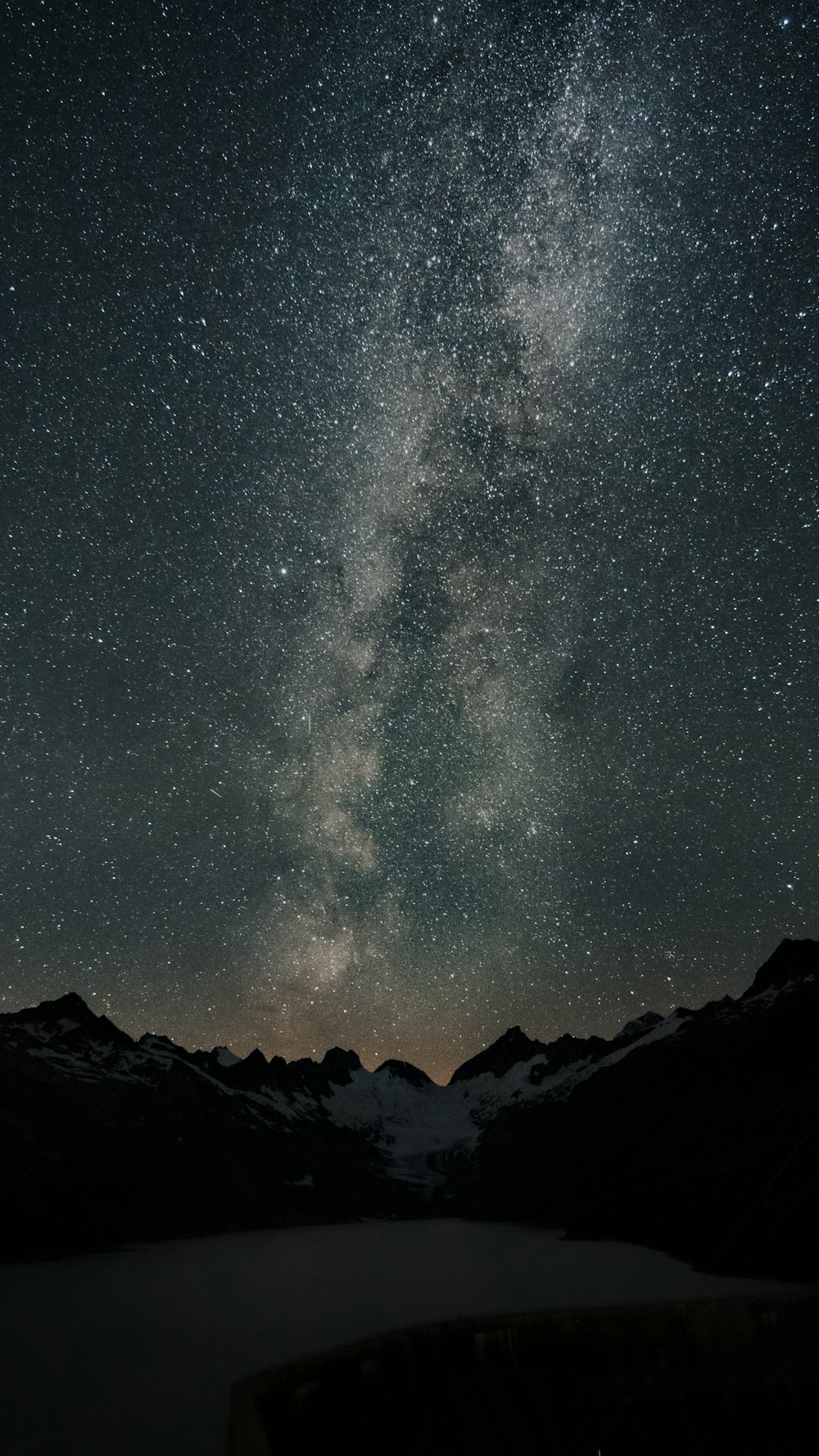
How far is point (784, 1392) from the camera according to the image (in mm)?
27281

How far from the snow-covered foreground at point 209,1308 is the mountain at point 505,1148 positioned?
257 inches

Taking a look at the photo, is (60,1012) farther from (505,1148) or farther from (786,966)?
(786,966)

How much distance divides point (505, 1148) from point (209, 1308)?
445ft

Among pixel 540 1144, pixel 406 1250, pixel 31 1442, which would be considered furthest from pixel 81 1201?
pixel 540 1144

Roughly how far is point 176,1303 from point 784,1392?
38.1m

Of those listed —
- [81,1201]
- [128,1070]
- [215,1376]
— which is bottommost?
[215,1376]

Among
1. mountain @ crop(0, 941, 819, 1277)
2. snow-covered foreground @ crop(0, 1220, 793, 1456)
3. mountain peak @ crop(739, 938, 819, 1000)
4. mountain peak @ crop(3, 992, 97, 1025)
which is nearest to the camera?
snow-covered foreground @ crop(0, 1220, 793, 1456)

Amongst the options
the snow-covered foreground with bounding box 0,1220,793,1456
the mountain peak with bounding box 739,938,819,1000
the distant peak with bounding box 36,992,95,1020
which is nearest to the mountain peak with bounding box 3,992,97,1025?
the distant peak with bounding box 36,992,95,1020

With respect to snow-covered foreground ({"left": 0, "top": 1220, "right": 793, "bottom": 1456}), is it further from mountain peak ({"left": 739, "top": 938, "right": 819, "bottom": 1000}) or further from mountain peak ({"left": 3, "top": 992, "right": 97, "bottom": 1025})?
mountain peak ({"left": 3, "top": 992, "right": 97, "bottom": 1025})

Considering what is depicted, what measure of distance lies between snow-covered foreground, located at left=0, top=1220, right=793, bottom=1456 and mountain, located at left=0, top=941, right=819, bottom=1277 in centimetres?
654

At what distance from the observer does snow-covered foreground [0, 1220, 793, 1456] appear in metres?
26.1

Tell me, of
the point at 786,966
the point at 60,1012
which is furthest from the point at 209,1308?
the point at 60,1012

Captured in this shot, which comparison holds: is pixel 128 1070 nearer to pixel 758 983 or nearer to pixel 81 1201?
pixel 81 1201

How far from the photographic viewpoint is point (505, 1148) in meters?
167
